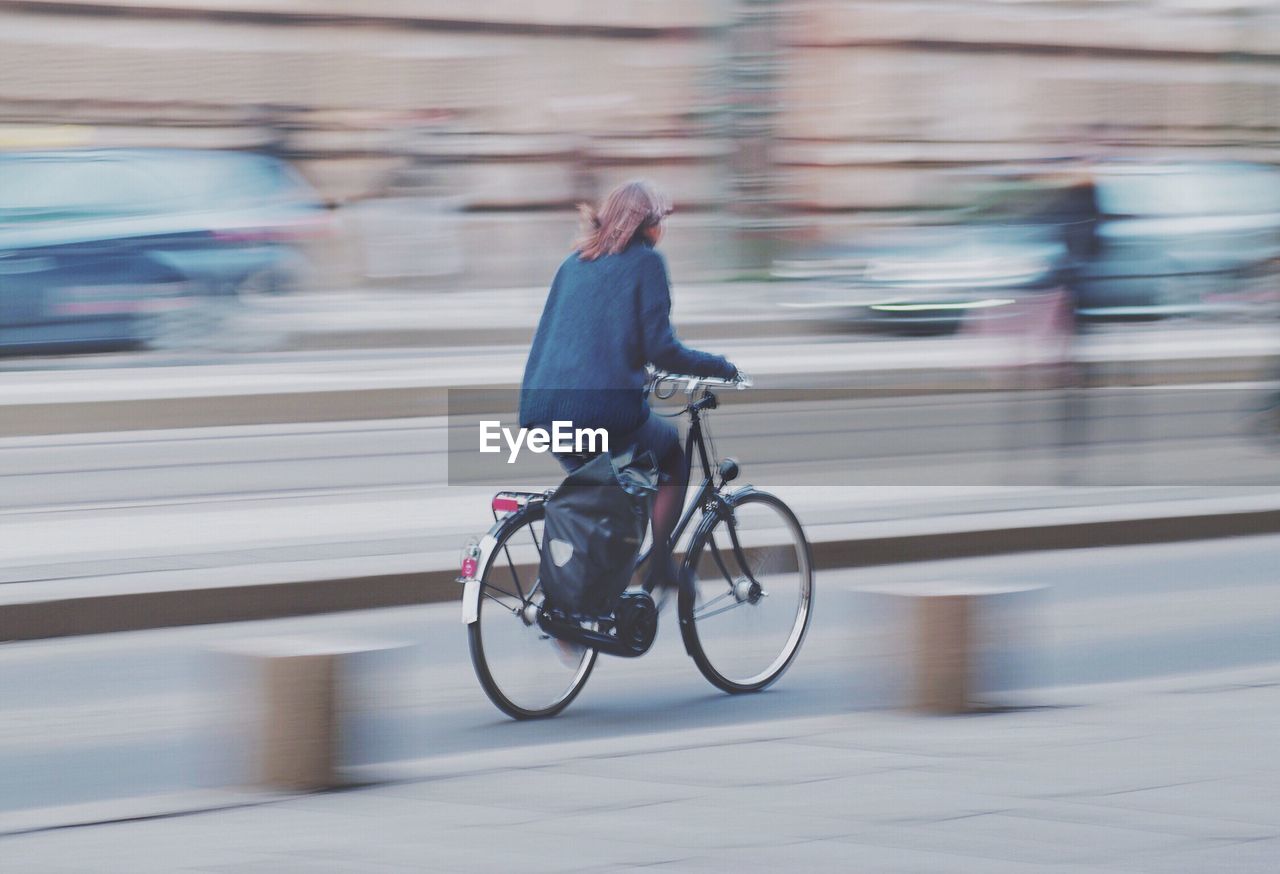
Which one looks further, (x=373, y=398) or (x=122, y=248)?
(x=122, y=248)

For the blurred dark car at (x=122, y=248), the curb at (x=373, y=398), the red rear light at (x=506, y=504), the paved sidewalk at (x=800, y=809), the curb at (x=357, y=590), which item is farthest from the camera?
the blurred dark car at (x=122, y=248)

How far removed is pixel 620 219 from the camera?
651cm

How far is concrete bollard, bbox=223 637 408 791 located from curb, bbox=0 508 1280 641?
102 inches

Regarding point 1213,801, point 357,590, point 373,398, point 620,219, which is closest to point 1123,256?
point 373,398

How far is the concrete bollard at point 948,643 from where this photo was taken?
6.35 m

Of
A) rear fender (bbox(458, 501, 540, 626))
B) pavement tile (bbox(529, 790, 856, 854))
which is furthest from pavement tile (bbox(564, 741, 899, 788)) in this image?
rear fender (bbox(458, 501, 540, 626))

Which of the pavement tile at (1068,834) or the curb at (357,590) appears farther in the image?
the curb at (357,590)

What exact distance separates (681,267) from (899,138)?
3514mm

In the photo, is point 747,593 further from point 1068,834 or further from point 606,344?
point 1068,834

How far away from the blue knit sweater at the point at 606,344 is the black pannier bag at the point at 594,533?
0.16 metres

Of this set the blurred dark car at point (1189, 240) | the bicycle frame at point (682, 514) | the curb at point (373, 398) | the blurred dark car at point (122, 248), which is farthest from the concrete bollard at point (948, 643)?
the blurred dark car at point (1189, 240)

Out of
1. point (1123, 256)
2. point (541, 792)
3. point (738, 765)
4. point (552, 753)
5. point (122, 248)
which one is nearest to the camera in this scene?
point (541, 792)

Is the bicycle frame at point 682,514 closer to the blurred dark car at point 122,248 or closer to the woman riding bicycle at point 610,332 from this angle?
the woman riding bicycle at point 610,332

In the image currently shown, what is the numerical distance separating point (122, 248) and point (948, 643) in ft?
34.9
